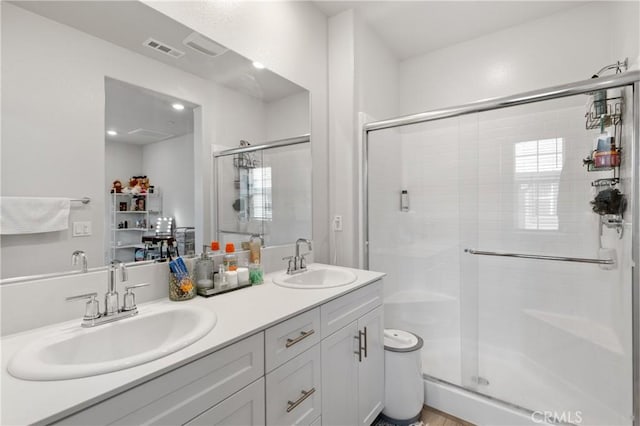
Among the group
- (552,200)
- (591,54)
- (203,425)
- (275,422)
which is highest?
(591,54)

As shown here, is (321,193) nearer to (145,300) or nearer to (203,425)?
(145,300)

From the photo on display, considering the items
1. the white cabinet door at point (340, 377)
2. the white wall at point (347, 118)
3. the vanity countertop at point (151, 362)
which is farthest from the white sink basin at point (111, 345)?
the white wall at point (347, 118)

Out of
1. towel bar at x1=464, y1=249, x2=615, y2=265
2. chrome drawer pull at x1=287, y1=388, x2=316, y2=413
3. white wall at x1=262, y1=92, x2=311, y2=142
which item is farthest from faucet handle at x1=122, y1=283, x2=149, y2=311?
towel bar at x1=464, y1=249, x2=615, y2=265

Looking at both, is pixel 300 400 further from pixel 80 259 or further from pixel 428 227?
pixel 428 227

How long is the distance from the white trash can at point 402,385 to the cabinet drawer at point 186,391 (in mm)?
1052

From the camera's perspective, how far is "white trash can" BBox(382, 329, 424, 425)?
171cm

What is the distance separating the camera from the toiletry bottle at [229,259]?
1.43 meters

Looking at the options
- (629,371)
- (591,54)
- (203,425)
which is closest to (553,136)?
(591,54)

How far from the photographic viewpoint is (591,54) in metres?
2.07

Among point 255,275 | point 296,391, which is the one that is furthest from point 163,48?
point 296,391

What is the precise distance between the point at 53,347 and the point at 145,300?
38 cm

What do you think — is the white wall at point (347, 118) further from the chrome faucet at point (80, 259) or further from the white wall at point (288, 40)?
the chrome faucet at point (80, 259)

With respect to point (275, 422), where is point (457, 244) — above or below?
above

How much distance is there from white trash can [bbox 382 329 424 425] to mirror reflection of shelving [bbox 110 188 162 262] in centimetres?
144
